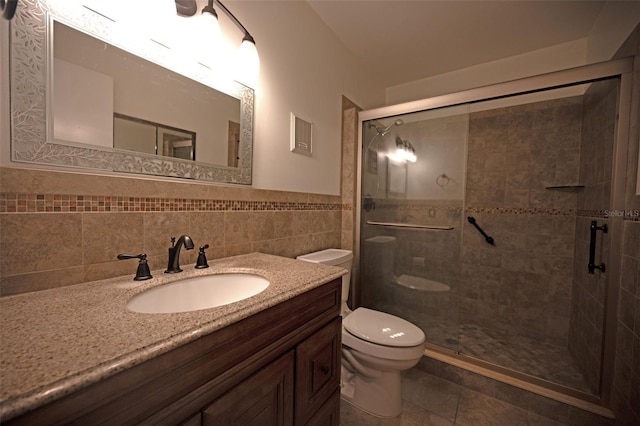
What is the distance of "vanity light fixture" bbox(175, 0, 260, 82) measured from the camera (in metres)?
0.97

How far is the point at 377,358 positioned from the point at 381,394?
0.26m

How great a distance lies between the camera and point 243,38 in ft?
3.83

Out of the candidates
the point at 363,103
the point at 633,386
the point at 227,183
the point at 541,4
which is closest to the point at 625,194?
the point at 633,386

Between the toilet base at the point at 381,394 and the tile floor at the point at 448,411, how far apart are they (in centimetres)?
3

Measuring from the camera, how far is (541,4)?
1581 millimetres

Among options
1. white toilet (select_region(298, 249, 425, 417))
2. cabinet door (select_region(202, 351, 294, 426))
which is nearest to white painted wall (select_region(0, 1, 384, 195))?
white toilet (select_region(298, 249, 425, 417))

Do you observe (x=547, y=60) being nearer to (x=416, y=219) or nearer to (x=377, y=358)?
(x=416, y=219)

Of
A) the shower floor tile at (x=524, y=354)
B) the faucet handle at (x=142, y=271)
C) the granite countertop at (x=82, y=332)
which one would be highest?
the faucet handle at (x=142, y=271)

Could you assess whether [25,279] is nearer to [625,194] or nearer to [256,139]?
[256,139]

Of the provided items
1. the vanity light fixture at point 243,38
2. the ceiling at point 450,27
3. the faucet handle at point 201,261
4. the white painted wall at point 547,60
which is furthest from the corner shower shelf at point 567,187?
the faucet handle at point 201,261

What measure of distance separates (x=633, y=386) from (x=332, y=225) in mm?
1716

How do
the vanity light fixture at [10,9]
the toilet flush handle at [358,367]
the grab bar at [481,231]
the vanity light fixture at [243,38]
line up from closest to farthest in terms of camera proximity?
the vanity light fixture at [10,9]
the vanity light fixture at [243,38]
the toilet flush handle at [358,367]
the grab bar at [481,231]

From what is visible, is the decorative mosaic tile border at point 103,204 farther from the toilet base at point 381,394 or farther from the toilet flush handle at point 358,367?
the toilet base at point 381,394

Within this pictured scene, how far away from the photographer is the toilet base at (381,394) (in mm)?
1367
